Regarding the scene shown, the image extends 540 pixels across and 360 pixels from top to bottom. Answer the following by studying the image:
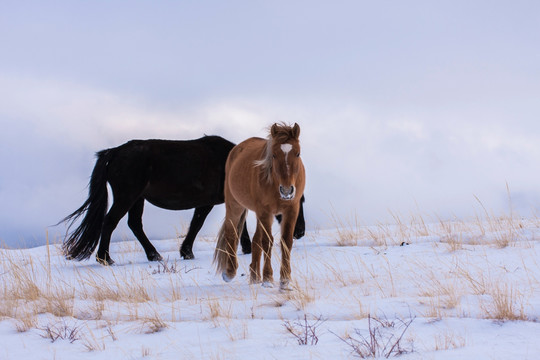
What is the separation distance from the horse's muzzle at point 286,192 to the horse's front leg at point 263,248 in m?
0.60

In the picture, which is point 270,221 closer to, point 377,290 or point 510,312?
point 377,290

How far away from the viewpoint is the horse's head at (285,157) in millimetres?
5004

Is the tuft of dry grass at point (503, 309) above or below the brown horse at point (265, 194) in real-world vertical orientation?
below

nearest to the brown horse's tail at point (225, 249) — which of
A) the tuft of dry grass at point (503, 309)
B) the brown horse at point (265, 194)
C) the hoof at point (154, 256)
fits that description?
the brown horse at point (265, 194)

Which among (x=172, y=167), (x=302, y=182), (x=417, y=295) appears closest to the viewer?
(x=417, y=295)

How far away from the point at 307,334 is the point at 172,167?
5.31 meters

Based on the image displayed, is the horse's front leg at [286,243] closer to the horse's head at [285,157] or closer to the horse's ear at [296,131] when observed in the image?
the horse's head at [285,157]

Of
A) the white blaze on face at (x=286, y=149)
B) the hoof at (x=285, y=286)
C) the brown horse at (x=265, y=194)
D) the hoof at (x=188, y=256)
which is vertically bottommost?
the hoof at (x=188, y=256)

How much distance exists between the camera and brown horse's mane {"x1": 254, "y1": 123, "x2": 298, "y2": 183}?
17.0ft

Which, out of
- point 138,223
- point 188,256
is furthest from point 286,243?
point 138,223

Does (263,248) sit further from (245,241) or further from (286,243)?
(245,241)

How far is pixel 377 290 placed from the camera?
5320 millimetres

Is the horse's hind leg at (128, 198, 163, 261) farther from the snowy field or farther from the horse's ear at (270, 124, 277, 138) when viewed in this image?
the horse's ear at (270, 124, 277, 138)

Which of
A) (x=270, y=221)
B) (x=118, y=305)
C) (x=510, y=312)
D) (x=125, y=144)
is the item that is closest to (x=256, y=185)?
(x=270, y=221)
